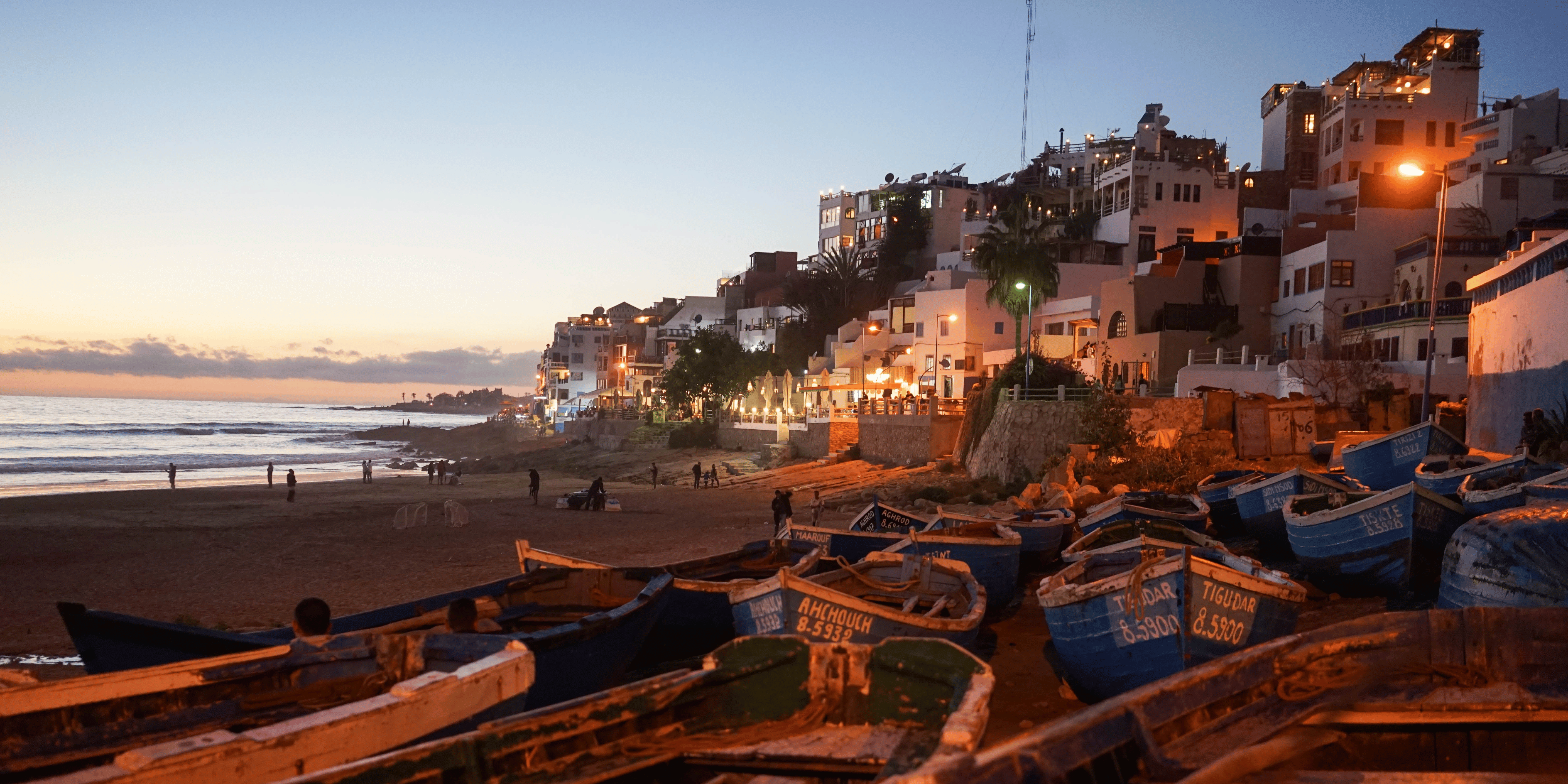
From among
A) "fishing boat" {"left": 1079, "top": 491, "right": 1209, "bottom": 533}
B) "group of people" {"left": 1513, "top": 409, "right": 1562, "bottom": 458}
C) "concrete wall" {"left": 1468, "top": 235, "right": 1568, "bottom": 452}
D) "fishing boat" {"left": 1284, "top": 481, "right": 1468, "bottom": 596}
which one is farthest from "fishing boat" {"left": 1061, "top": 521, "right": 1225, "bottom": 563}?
"concrete wall" {"left": 1468, "top": 235, "right": 1568, "bottom": 452}

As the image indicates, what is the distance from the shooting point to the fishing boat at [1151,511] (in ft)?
57.8

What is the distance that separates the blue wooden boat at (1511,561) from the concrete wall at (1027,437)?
927 inches

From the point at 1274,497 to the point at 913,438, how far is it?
25338 millimetres

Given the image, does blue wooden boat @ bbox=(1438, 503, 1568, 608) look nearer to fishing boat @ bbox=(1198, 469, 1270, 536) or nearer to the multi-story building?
fishing boat @ bbox=(1198, 469, 1270, 536)

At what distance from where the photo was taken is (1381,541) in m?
13.5

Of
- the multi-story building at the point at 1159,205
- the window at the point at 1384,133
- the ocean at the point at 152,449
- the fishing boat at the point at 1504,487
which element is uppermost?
the window at the point at 1384,133

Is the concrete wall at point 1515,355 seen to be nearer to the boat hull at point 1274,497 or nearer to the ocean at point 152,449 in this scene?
the boat hull at point 1274,497

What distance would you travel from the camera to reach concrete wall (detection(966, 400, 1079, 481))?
34594mm

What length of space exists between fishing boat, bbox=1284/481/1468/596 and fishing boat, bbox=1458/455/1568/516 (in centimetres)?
22

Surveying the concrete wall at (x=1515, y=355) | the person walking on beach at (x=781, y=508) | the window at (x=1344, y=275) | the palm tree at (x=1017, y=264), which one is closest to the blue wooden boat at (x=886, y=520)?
the person walking on beach at (x=781, y=508)

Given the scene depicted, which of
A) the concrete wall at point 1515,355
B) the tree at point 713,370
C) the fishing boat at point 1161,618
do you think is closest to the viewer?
the fishing boat at point 1161,618

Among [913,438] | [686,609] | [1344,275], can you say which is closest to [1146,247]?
[1344,275]

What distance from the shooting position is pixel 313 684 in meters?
7.95

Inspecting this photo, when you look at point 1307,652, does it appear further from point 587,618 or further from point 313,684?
point 313,684
